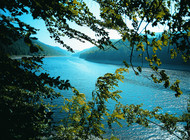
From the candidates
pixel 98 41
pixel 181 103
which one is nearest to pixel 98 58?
pixel 181 103

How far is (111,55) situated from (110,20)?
126 m

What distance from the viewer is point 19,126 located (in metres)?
1.62

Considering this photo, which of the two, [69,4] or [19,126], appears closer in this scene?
[19,126]

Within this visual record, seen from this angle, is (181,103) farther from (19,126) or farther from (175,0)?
(19,126)

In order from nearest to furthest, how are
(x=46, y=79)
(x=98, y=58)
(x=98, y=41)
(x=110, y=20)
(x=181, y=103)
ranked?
(x=46, y=79), (x=110, y=20), (x=98, y=41), (x=181, y=103), (x=98, y=58)

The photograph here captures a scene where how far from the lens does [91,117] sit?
289 cm

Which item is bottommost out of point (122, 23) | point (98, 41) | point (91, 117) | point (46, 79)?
point (91, 117)

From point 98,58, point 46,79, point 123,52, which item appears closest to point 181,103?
point 46,79

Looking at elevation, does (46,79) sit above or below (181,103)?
above

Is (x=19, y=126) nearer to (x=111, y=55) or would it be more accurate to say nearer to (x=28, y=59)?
(x=28, y=59)

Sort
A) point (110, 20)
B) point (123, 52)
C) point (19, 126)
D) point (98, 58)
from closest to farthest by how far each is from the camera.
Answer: point (19, 126) < point (110, 20) < point (123, 52) < point (98, 58)

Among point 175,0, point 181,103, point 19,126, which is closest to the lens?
point 19,126

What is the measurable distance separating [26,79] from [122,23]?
2491 millimetres

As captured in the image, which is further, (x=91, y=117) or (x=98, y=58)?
(x=98, y=58)
